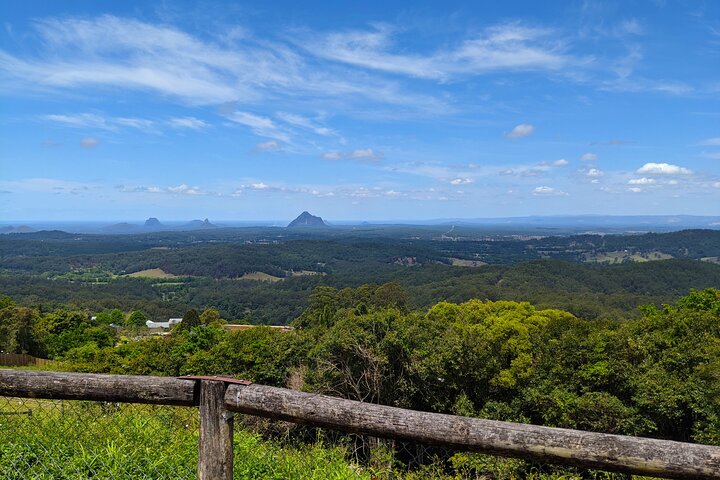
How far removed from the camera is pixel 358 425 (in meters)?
2.19

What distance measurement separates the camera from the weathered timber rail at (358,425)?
1.95m

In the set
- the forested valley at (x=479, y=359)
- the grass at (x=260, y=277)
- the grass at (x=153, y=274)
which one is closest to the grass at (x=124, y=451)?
the forested valley at (x=479, y=359)

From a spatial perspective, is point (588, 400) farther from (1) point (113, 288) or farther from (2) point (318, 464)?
(1) point (113, 288)

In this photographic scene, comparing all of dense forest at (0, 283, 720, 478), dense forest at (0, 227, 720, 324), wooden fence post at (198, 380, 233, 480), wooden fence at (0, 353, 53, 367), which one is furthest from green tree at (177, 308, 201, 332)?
wooden fence post at (198, 380, 233, 480)

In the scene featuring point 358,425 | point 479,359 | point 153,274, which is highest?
point 358,425

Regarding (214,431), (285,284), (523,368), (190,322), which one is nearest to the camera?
(214,431)

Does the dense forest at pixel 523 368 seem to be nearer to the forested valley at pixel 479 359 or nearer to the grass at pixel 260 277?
the forested valley at pixel 479 359

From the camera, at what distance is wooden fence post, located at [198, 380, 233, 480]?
2340 mm

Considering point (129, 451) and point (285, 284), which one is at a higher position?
point (129, 451)

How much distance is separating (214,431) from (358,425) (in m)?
0.78

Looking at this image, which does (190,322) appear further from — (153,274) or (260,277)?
(153,274)

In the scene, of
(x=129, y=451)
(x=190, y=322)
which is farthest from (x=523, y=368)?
(x=190, y=322)

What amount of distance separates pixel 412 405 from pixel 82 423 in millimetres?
15099

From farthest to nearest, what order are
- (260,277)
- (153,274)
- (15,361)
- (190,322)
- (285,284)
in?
(260,277)
(153,274)
(285,284)
(190,322)
(15,361)
